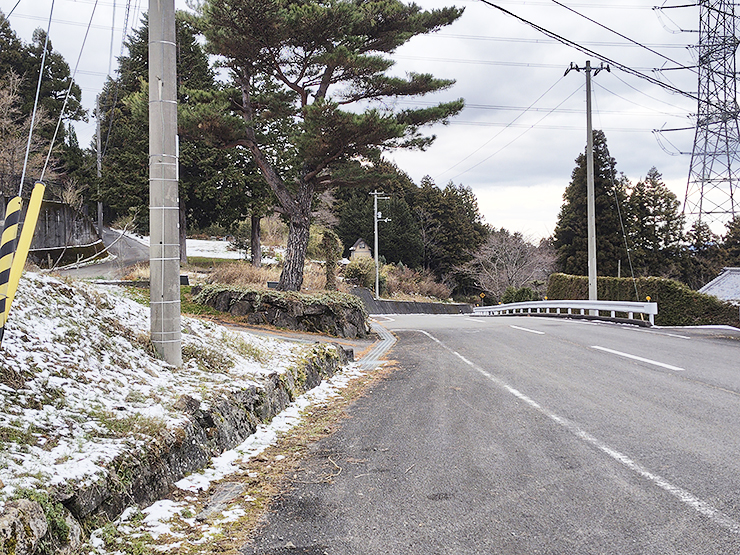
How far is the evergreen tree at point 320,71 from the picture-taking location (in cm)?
1505

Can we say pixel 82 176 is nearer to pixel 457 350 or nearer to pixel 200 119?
pixel 200 119

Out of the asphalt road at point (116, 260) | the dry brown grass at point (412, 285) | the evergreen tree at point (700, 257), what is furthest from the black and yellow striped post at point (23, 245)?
the evergreen tree at point (700, 257)

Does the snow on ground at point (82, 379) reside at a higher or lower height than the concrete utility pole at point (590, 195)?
lower

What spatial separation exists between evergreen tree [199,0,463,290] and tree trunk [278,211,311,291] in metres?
0.03

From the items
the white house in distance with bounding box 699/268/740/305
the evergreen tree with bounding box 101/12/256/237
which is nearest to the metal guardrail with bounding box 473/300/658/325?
the white house in distance with bounding box 699/268/740/305

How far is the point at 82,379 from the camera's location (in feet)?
15.4

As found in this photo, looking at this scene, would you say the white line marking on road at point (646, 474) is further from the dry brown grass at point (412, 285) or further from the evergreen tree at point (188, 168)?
the dry brown grass at point (412, 285)

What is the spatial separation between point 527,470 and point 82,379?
3786 millimetres

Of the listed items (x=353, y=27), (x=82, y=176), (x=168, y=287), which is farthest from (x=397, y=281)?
(x=168, y=287)

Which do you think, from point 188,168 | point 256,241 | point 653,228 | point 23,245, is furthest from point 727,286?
point 23,245

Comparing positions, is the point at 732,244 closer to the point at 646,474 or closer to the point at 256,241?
the point at 256,241

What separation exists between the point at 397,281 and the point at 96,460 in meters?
46.5

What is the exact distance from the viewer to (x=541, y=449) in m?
5.06

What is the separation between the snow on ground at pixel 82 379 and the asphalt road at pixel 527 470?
4.10 ft
